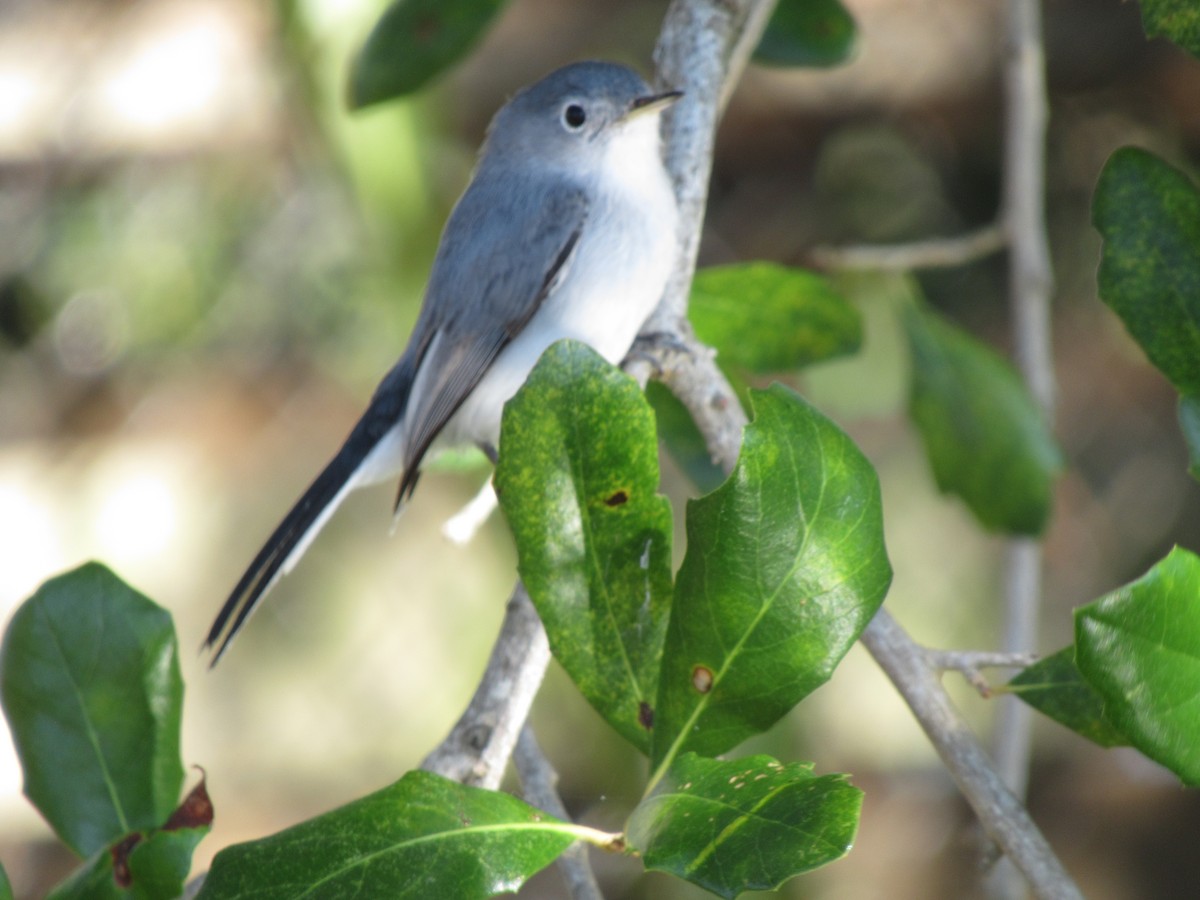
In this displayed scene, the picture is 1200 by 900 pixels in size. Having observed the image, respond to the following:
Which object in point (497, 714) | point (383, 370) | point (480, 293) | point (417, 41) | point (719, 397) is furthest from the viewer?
point (383, 370)

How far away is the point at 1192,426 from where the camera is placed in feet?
2.41

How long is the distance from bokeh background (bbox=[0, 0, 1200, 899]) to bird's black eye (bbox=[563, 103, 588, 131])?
1.84 ft

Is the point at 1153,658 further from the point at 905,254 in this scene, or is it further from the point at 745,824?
the point at 905,254

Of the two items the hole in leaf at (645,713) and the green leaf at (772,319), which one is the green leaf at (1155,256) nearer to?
Result: the hole in leaf at (645,713)

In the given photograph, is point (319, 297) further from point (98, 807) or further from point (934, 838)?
point (98, 807)

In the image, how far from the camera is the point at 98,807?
0.80m

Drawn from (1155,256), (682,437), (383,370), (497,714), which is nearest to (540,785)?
(497,714)

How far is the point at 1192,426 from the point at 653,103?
2.68 ft

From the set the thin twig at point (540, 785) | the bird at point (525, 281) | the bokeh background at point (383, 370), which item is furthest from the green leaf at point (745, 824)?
the bokeh background at point (383, 370)

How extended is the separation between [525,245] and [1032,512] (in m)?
0.70

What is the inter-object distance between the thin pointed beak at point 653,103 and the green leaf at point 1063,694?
27.9 inches

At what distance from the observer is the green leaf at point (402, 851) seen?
0.62 meters

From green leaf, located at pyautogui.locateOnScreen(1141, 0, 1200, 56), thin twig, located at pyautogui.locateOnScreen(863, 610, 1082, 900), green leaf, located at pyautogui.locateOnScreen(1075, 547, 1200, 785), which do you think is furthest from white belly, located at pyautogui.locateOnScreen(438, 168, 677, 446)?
green leaf, located at pyautogui.locateOnScreen(1075, 547, 1200, 785)

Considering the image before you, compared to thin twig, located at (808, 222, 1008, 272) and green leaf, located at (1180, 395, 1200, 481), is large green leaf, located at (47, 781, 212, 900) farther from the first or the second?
thin twig, located at (808, 222, 1008, 272)
